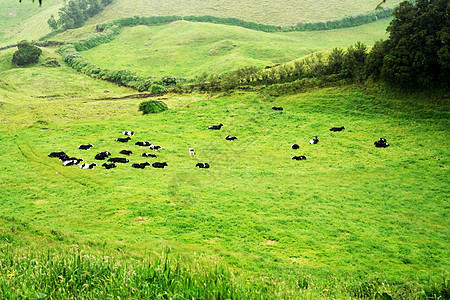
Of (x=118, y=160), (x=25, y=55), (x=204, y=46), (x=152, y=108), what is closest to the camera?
(x=118, y=160)

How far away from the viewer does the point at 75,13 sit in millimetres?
146750

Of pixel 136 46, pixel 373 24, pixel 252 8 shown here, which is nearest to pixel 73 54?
pixel 136 46

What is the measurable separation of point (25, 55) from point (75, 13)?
226ft

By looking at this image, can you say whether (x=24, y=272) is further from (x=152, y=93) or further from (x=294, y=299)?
(x=152, y=93)

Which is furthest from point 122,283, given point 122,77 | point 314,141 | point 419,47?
point 122,77

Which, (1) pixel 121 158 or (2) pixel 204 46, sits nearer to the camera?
(1) pixel 121 158

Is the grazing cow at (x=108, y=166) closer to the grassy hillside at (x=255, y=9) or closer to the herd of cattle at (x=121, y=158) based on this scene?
the herd of cattle at (x=121, y=158)

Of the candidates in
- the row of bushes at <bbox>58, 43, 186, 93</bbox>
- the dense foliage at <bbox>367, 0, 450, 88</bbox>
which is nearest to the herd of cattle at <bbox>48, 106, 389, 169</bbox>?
the dense foliage at <bbox>367, 0, 450, 88</bbox>

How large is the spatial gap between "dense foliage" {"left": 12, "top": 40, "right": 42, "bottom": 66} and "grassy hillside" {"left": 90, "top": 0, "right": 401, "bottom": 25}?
6321 cm

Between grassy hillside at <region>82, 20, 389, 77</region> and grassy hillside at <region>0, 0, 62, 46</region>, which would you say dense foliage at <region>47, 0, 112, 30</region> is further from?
grassy hillside at <region>82, 20, 389, 77</region>

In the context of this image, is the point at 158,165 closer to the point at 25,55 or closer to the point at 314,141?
the point at 314,141

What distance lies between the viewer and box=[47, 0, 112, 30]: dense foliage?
5650 inches

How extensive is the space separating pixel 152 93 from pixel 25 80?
1495 inches

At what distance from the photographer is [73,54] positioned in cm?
10075
